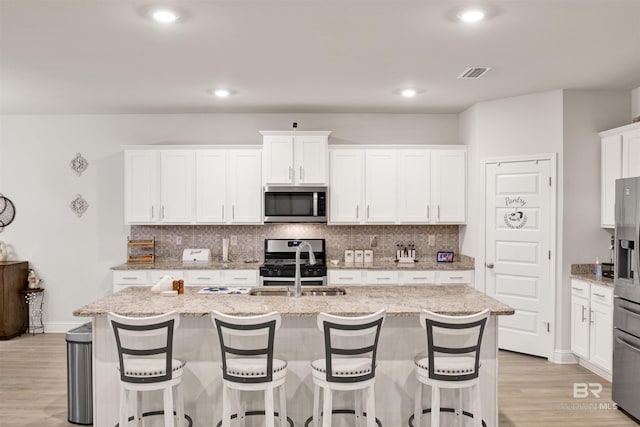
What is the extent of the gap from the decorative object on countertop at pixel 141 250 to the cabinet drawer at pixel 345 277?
7.57ft

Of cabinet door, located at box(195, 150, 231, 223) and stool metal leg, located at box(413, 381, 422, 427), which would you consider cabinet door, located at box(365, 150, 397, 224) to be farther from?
stool metal leg, located at box(413, 381, 422, 427)

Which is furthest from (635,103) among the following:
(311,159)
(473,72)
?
(311,159)

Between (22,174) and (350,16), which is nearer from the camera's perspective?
(350,16)

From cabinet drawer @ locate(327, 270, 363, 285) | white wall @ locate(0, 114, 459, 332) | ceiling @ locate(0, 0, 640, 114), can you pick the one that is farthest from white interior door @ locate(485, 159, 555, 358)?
cabinet drawer @ locate(327, 270, 363, 285)

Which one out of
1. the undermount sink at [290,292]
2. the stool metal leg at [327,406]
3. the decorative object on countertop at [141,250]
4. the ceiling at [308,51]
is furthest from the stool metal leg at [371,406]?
the decorative object on countertop at [141,250]

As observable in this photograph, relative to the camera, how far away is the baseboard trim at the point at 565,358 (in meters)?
4.98

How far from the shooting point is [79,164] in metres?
6.29

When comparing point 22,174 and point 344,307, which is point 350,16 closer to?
point 344,307

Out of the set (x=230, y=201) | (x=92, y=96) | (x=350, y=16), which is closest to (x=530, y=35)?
(x=350, y=16)

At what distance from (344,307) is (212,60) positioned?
2.35 meters

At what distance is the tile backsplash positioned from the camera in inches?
245

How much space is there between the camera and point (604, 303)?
171 inches

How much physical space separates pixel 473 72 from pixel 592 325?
264 cm

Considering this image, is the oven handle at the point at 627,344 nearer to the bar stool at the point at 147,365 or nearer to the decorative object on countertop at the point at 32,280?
the bar stool at the point at 147,365
